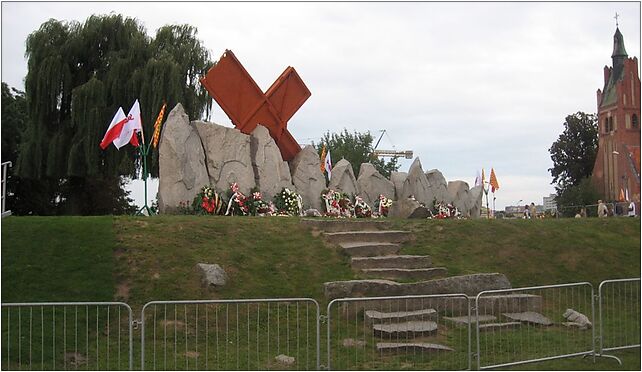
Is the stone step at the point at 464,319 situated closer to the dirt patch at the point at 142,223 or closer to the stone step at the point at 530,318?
the stone step at the point at 530,318

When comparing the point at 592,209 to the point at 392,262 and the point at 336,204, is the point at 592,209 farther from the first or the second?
the point at 392,262

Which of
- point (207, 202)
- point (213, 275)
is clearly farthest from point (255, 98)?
point (213, 275)

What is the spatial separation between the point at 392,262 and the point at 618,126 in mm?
65348

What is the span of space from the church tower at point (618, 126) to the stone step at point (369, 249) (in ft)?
168

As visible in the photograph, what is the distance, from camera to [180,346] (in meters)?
9.82

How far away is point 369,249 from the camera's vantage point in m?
14.7

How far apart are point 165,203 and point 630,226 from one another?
1200cm

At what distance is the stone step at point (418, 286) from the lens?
1205 cm

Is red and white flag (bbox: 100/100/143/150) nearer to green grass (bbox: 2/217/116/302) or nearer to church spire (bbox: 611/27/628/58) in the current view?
green grass (bbox: 2/217/116/302)

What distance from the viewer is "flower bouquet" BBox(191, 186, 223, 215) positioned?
18.0 meters

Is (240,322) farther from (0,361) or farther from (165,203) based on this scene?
(165,203)

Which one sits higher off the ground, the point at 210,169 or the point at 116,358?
the point at 210,169

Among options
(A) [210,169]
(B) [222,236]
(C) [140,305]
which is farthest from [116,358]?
(A) [210,169]

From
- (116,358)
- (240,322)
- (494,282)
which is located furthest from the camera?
(494,282)
